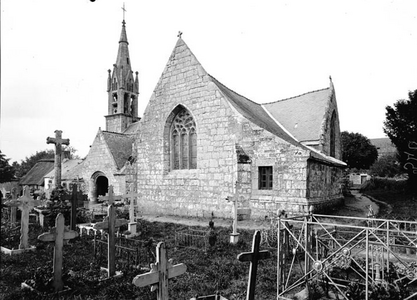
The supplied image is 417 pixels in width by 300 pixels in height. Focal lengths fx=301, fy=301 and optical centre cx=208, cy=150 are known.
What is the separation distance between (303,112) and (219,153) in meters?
9.90

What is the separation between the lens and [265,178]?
14.1 m

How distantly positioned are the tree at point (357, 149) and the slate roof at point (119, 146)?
34.9 m

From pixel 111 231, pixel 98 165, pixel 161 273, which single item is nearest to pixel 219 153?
pixel 111 231

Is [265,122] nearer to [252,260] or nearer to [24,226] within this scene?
[24,226]

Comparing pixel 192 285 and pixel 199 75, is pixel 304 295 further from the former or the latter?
pixel 199 75

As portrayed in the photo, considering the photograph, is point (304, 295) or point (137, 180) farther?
point (137, 180)

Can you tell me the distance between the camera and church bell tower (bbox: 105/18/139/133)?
38.1m

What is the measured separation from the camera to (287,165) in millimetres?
13453

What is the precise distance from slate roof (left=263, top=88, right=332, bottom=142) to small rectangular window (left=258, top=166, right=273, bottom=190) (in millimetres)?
6636

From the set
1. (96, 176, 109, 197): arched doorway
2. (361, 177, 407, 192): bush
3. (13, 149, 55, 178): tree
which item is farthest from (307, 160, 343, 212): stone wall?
(13, 149, 55, 178): tree

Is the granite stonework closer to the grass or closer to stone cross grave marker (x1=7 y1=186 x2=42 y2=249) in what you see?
the grass

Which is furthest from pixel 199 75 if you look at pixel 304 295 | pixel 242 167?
pixel 304 295

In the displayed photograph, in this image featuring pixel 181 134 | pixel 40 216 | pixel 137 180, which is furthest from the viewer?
pixel 137 180

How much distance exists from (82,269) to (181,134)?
10.6m
